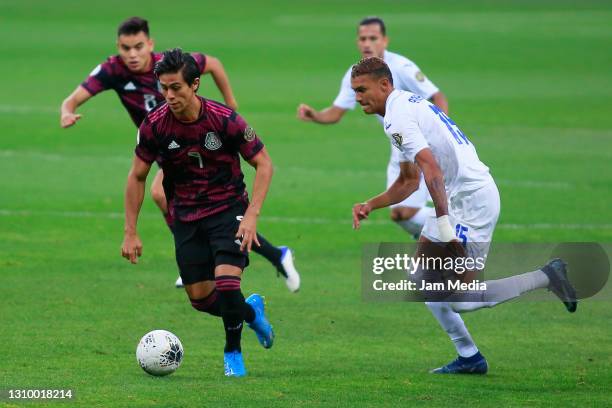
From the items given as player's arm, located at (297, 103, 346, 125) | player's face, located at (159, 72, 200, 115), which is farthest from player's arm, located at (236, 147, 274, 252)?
player's arm, located at (297, 103, 346, 125)

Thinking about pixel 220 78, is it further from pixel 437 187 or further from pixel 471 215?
pixel 437 187

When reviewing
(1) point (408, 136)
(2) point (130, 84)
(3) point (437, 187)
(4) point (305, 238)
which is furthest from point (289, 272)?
(4) point (305, 238)

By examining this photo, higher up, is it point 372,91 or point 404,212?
point 372,91

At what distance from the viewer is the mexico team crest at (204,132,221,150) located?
9586 millimetres

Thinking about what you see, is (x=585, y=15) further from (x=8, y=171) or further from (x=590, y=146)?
(x=8, y=171)

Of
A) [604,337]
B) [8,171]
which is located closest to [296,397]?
[604,337]

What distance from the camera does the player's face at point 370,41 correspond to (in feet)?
48.1

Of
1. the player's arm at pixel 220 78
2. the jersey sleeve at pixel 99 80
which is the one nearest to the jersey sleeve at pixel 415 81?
the player's arm at pixel 220 78

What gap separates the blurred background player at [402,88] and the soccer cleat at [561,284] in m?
3.87

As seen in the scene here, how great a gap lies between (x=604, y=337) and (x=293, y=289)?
289 cm

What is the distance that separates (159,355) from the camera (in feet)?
31.0

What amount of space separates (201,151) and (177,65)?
650mm

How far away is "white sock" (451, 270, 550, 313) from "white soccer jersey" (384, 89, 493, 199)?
2.43ft

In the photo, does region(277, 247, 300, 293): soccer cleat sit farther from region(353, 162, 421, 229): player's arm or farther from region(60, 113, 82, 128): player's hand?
region(353, 162, 421, 229): player's arm
